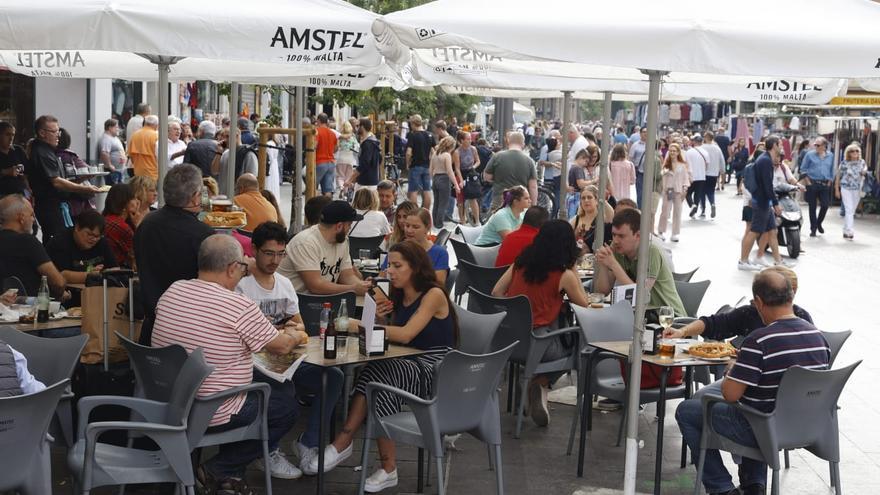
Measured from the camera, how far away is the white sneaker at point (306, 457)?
714 centimetres

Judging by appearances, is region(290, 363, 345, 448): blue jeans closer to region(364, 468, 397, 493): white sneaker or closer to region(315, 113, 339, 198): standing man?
region(364, 468, 397, 493): white sneaker

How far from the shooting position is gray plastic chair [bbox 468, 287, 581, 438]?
809 centimetres

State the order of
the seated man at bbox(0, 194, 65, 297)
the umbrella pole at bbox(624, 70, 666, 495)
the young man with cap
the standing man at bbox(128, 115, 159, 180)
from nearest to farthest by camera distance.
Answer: the umbrella pole at bbox(624, 70, 666, 495), the seated man at bbox(0, 194, 65, 297), the young man with cap, the standing man at bbox(128, 115, 159, 180)

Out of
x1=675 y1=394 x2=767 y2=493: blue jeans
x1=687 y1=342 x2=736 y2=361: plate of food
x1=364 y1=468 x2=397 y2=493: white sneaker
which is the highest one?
x1=687 y1=342 x2=736 y2=361: plate of food

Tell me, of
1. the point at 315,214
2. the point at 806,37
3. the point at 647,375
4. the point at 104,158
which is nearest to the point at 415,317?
the point at 647,375

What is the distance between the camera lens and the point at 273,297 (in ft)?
24.1

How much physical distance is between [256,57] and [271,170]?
1227 centimetres

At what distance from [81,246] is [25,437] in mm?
3602

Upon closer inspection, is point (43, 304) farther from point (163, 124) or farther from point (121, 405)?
point (121, 405)

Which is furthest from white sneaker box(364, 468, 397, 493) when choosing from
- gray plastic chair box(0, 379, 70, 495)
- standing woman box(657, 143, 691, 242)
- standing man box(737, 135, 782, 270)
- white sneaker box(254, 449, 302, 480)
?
standing woman box(657, 143, 691, 242)

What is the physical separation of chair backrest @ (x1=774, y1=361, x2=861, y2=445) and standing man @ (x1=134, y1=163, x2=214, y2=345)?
10.9ft

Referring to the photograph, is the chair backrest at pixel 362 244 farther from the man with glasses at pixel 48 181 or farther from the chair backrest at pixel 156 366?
the chair backrest at pixel 156 366

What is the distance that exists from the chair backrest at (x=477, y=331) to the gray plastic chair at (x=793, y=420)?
1384mm

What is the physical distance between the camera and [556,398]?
9531mm
